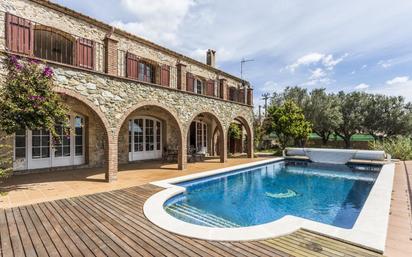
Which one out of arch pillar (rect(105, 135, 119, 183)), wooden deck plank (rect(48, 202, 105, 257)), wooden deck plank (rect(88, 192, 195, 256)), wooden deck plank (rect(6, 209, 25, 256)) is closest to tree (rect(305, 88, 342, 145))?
arch pillar (rect(105, 135, 119, 183))

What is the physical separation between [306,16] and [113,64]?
903 cm

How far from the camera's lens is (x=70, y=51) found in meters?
11.3

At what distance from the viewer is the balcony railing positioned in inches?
286

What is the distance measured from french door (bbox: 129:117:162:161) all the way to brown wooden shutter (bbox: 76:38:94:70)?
548 cm

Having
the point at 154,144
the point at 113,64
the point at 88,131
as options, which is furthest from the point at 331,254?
the point at 154,144

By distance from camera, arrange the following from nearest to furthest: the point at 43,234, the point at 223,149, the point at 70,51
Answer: the point at 43,234 < the point at 70,51 < the point at 223,149

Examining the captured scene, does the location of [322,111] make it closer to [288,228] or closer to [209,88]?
[209,88]

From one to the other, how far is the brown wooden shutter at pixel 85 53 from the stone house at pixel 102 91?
0.03 m

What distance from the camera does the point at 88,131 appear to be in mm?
11945

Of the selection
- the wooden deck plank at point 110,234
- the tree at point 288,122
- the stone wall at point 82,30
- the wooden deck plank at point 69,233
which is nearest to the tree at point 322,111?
the tree at point 288,122

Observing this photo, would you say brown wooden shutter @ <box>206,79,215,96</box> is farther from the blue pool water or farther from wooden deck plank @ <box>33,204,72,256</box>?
wooden deck plank @ <box>33,204,72,256</box>

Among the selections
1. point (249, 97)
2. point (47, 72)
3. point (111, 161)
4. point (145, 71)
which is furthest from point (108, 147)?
point (249, 97)

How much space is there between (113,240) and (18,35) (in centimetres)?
745

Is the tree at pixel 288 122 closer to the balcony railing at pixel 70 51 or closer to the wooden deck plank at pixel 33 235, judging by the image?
Result: the balcony railing at pixel 70 51
